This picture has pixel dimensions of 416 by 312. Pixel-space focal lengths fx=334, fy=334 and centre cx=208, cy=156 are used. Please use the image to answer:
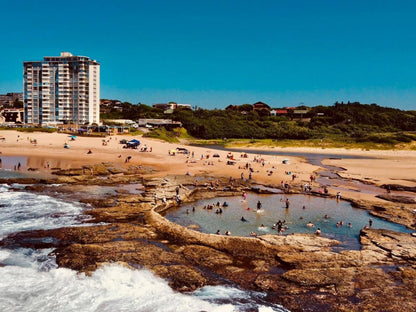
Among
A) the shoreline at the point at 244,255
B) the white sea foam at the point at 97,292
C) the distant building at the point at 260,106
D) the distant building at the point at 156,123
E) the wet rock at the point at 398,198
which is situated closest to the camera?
the white sea foam at the point at 97,292

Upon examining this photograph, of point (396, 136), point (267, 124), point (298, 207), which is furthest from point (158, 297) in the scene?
point (267, 124)

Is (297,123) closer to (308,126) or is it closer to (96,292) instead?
(308,126)

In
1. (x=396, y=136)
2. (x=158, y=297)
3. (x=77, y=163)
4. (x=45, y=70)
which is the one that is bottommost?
(x=158, y=297)

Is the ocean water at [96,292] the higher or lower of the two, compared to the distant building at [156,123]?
lower

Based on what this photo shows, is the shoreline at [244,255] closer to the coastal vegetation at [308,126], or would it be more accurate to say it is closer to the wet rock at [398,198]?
the wet rock at [398,198]

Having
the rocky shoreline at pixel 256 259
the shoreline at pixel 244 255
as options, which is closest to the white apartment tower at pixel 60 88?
the shoreline at pixel 244 255

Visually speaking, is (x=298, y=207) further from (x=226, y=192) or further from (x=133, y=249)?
(x=133, y=249)
